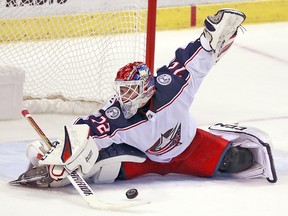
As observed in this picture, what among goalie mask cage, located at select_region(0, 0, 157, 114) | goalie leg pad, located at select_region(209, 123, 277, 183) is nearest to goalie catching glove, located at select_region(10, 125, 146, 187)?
goalie leg pad, located at select_region(209, 123, 277, 183)

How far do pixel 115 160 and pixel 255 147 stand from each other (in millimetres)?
536

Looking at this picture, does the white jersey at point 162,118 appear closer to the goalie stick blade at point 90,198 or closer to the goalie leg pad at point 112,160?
the goalie leg pad at point 112,160

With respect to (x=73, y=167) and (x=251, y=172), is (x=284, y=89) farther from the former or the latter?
(x=73, y=167)

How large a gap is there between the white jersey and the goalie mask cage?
3.80 ft

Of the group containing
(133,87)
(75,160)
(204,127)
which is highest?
(133,87)

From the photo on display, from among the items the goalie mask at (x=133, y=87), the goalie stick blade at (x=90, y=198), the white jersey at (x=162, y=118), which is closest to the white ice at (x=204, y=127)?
the goalie stick blade at (x=90, y=198)

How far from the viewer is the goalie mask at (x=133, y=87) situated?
4.02 metres

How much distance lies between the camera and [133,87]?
402 cm

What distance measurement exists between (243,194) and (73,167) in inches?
24.1

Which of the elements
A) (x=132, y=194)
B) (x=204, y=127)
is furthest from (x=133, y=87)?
(x=204, y=127)

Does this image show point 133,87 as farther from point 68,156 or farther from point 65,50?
point 65,50

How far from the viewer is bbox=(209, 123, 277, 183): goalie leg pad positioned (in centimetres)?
414

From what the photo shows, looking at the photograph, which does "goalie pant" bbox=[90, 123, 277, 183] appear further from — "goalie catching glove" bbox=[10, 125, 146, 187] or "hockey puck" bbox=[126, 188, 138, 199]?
"hockey puck" bbox=[126, 188, 138, 199]

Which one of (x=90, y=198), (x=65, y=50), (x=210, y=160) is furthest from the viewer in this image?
(x=65, y=50)
